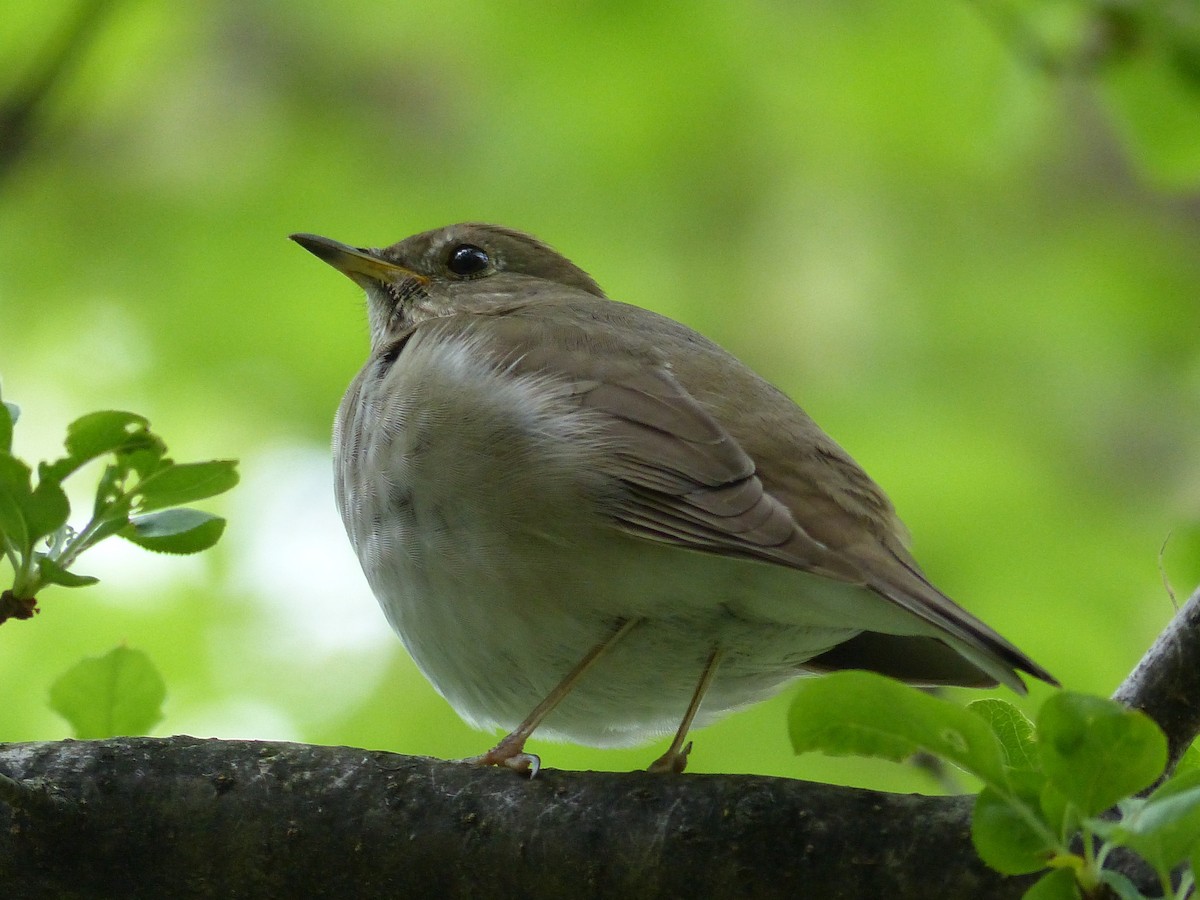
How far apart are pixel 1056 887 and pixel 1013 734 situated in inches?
21.4

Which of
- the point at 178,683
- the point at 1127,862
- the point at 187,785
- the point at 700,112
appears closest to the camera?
the point at 1127,862

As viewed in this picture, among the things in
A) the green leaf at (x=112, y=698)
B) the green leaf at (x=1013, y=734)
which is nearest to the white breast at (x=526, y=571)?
the green leaf at (x=112, y=698)

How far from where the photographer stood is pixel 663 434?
3881mm

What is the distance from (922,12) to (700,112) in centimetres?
152

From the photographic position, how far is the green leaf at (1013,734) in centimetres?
269

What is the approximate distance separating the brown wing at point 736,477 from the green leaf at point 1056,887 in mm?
722

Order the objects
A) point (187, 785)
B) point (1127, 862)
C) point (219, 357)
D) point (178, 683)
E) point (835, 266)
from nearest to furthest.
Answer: point (1127, 862)
point (187, 785)
point (178, 683)
point (219, 357)
point (835, 266)

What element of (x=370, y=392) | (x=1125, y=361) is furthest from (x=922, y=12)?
(x=370, y=392)

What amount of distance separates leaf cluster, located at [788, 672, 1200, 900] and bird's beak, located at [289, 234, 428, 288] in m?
4.18

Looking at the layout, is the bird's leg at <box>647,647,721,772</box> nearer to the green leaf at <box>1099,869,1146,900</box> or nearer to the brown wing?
the brown wing

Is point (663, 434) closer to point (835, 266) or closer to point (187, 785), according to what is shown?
point (187, 785)

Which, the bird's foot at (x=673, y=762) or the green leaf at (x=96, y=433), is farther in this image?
the bird's foot at (x=673, y=762)

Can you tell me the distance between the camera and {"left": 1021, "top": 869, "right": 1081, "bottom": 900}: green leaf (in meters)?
2.18

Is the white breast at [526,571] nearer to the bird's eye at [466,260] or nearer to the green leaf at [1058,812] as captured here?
the green leaf at [1058,812]
